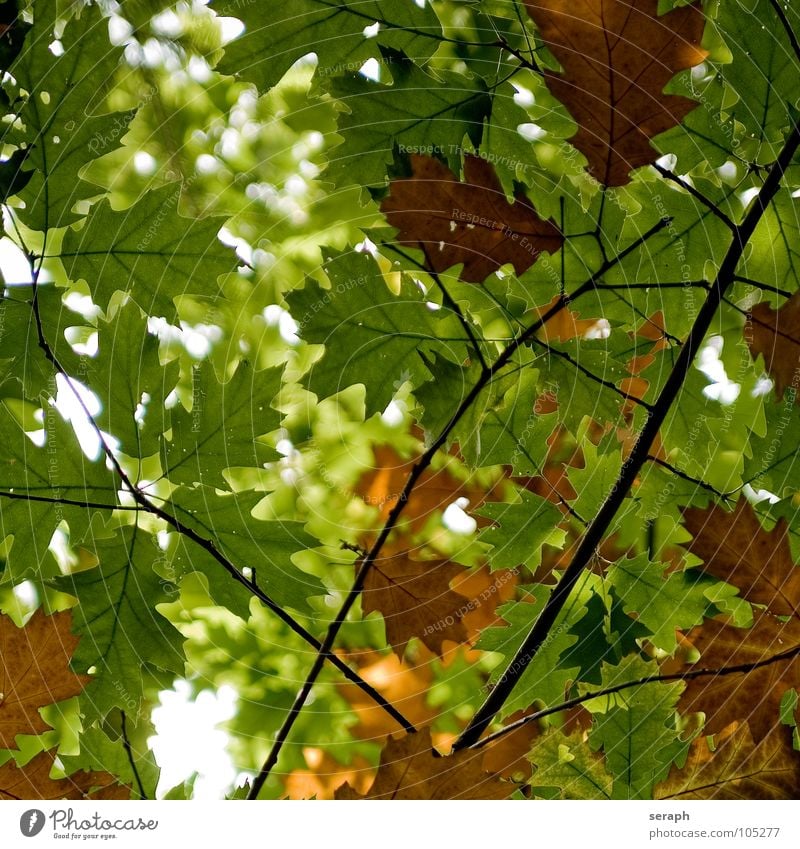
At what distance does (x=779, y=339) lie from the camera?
55 centimetres

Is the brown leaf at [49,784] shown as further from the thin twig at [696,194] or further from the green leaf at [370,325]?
the thin twig at [696,194]

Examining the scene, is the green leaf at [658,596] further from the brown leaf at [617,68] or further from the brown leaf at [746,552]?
the brown leaf at [617,68]

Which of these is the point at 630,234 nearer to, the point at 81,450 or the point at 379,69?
the point at 379,69

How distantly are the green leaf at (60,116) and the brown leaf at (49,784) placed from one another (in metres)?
0.38

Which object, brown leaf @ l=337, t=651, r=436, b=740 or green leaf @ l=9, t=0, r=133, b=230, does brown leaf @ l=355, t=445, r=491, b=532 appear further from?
green leaf @ l=9, t=0, r=133, b=230

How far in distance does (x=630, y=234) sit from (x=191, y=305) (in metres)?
0.34

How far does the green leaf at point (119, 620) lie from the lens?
479 millimetres

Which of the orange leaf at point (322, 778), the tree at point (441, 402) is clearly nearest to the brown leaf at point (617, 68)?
the tree at point (441, 402)

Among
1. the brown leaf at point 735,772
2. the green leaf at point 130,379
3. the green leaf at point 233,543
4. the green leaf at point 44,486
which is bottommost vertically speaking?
the brown leaf at point 735,772

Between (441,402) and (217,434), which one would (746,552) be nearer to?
(441,402)

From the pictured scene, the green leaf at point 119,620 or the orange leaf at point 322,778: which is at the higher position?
the green leaf at point 119,620

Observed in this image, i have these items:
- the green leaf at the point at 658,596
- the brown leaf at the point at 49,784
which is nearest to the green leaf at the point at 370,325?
the green leaf at the point at 658,596

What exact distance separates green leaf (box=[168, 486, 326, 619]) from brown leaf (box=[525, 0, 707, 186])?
0.34 metres
